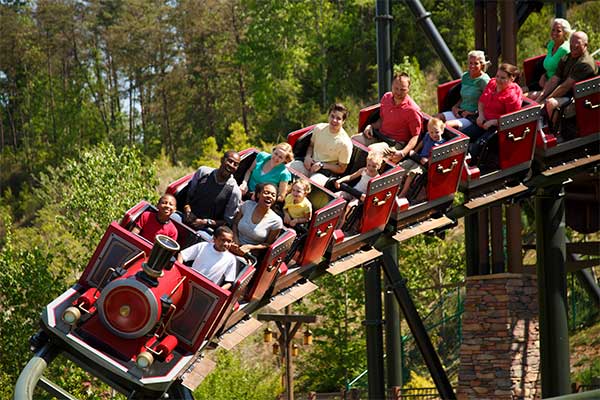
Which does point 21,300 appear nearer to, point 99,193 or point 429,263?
point 99,193

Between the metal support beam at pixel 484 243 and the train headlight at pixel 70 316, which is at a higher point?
the metal support beam at pixel 484 243

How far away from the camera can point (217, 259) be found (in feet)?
22.7

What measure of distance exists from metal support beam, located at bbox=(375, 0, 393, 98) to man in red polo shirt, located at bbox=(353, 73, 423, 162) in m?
2.06

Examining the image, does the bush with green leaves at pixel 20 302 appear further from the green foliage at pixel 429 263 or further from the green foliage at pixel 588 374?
the green foliage at pixel 588 374

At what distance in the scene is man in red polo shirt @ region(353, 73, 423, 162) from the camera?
331 inches

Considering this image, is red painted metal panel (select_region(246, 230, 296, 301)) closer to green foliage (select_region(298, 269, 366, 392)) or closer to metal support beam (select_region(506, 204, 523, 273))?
metal support beam (select_region(506, 204, 523, 273))

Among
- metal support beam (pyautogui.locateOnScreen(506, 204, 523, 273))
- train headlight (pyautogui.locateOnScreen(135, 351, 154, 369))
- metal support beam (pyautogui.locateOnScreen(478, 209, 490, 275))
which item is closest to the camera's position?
train headlight (pyautogui.locateOnScreen(135, 351, 154, 369))

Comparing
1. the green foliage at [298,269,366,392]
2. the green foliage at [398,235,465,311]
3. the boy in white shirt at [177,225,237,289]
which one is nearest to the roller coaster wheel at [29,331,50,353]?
the boy in white shirt at [177,225,237,289]

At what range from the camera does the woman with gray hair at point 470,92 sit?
8.70m

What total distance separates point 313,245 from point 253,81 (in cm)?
3399

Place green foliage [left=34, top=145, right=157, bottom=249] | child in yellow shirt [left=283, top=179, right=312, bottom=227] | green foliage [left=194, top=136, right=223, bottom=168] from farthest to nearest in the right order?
green foliage [left=194, top=136, right=223, bottom=168] < green foliage [left=34, top=145, right=157, bottom=249] < child in yellow shirt [left=283, top=179, right=312, bottom=227]

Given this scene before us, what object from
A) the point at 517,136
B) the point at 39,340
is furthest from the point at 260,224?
the point at 517,136

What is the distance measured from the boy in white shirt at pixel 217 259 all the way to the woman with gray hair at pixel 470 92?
240 cm

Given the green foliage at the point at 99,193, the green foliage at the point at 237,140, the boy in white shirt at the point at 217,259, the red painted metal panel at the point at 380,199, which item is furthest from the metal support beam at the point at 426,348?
the green foliage at the point at 237,140
